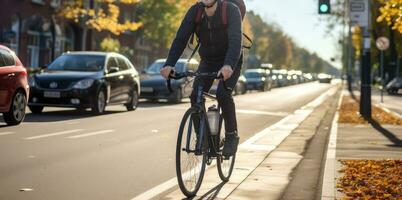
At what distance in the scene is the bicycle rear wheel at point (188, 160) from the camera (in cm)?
561

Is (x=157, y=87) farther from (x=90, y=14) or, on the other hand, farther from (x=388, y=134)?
(x=388, y=134)

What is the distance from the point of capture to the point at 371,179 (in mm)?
6652

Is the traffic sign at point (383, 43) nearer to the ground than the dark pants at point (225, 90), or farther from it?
farther from it

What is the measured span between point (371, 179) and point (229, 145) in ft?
4.94

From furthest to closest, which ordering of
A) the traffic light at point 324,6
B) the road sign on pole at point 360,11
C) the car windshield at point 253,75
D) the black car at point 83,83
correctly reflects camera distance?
the car windshield at point 253,75 → the traffic light at point 324,6 → the road sign on pole at point 360,11 → the black car at point 83,83

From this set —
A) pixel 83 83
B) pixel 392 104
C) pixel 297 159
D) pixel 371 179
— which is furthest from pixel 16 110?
pixel 392 104

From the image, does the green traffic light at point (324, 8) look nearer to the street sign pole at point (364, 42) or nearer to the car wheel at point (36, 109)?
the street sign pole at point (364, 42)

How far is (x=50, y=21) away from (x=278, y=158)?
33384 millimetres

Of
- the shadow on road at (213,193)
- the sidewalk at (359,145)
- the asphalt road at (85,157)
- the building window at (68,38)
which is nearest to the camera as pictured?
the shadow on road at (213,193)

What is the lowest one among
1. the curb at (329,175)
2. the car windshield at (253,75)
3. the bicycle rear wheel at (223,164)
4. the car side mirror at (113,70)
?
the curb at (329,175)

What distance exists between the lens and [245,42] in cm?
663

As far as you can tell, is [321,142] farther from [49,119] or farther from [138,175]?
[49,119]

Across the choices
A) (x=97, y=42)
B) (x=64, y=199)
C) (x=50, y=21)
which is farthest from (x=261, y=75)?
(x=64, y=199)

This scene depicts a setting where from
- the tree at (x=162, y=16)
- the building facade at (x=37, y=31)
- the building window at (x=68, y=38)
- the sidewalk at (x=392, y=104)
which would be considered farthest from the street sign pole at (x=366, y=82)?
the tree at (x=162, y=16)
